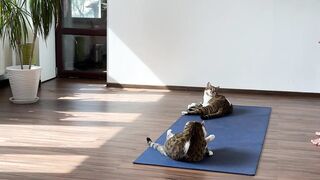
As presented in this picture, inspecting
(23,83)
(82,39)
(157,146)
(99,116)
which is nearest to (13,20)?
(23,83)

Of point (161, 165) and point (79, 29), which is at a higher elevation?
point (79, 29)

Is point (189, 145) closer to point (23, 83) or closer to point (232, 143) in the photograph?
point (232, 143)

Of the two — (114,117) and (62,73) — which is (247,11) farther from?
(62,73)

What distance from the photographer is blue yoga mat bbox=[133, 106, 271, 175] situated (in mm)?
3545

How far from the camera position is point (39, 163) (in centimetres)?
358

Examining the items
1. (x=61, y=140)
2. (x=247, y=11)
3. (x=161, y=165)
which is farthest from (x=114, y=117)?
(x=247, y=11)

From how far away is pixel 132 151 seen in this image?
3.89 metres

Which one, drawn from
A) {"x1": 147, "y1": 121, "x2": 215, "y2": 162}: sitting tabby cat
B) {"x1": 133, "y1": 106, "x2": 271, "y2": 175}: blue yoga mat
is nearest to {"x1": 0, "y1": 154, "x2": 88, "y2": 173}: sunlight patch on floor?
{"x1": 133, "y1": 106, "x2": 271, "y2": 175}: blue yoga mat

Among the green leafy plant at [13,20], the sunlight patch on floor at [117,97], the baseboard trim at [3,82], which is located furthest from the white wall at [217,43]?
the green leafy plant at [13,20]

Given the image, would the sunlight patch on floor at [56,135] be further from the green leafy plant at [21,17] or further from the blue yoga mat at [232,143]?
the green leafy plant at [21,17]

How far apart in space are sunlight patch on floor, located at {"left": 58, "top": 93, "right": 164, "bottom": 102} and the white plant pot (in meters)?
0.45

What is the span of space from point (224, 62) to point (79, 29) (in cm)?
247

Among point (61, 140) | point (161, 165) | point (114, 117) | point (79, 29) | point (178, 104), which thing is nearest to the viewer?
point (161, 165)

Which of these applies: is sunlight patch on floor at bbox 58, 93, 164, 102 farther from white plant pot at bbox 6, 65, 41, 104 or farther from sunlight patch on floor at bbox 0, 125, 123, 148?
sunlight patch on floor at bbox 0, 125, 123, 148
